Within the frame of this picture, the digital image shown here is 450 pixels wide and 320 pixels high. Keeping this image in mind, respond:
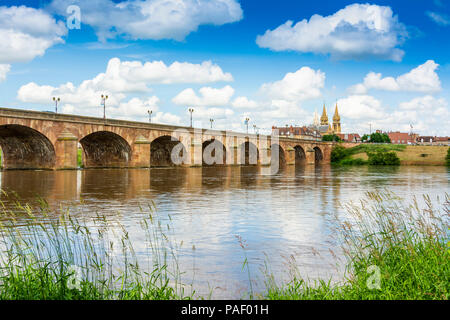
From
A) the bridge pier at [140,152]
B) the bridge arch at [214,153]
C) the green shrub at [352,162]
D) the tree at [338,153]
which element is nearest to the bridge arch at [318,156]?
the tree at [338,153]

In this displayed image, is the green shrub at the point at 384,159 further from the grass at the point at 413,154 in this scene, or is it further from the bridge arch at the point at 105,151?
the bridge arch at the point at 105,151

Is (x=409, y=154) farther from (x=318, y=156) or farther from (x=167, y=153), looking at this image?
(x=167, y=153)

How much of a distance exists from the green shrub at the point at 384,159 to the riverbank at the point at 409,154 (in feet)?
5.35

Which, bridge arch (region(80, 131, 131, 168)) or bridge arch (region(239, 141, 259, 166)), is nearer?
bridge arch (region(80, 131, 131, 168))

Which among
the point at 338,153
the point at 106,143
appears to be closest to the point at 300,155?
the point at 338,153

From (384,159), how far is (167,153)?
45.5m

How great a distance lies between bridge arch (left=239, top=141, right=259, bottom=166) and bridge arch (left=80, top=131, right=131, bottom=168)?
101 feet

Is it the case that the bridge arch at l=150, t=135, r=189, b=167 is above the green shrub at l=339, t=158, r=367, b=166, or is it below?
above

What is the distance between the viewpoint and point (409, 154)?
95.6 m

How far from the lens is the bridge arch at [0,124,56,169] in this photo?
142ft

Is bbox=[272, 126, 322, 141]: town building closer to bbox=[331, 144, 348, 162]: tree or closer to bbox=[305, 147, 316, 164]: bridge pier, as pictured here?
bbox=[331, 144, 348, 162]: tree

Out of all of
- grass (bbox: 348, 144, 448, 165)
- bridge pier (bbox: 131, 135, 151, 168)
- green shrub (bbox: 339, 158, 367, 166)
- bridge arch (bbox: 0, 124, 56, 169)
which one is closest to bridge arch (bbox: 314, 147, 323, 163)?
grass (bbox: 348, 144, 448, 165)
